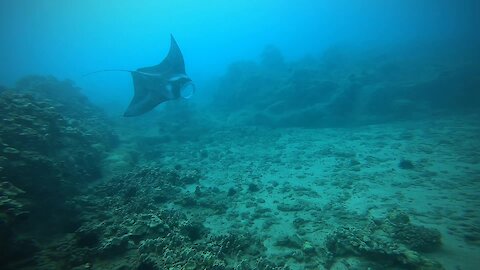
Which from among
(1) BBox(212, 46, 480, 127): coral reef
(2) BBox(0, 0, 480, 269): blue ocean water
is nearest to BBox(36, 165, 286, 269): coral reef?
(2) BBox(0, 0, 480, 269): blue ocean water

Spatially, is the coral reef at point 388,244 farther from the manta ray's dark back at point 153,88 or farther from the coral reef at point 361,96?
the coral reef at point 361,96

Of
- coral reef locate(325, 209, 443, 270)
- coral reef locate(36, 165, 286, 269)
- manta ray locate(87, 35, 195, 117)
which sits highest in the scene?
manta ray locate(87, 35, 195, 117)

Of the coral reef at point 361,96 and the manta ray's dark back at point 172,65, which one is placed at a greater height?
the manta ray's dark back at point 172,65

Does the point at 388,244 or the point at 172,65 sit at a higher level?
the point at 172,65

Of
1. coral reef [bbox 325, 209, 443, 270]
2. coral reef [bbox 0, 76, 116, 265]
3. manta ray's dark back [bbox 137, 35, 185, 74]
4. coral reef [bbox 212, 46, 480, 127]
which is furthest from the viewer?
coral reef [bbox 212, 46, 480, 127]

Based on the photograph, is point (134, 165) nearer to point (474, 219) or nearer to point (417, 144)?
point (474, 219)

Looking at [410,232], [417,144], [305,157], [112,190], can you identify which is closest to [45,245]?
[112,190]

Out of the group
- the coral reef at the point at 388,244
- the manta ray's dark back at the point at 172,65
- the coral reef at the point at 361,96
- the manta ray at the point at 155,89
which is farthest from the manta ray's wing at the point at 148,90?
the coral reef at the point at 361,96

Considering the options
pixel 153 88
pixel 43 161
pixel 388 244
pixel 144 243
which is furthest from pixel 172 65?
pixel 388 244

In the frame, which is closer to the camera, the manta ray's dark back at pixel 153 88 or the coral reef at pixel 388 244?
the coral reef at pixel 388 244

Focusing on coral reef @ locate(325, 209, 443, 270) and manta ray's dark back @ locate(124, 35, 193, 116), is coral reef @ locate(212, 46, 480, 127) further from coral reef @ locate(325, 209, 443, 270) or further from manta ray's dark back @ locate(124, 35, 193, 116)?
coral reef @ locate(325, 209, 443, 270)

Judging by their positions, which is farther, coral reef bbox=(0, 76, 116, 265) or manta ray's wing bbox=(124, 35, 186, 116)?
manta ray's wing bbox=(124, 35, 186, 116)

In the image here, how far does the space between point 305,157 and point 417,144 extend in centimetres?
584

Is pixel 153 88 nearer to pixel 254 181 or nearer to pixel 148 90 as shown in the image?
pixel 148 90
